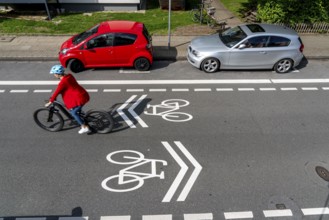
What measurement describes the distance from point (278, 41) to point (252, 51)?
3.51 feet

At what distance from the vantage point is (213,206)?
4891mm

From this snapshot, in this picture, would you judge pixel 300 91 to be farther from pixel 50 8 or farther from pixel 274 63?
pixel 50 8

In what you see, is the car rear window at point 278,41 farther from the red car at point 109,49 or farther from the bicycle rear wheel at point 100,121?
the bicycle rear wheel at point 100,121

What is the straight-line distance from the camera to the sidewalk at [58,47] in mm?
10336

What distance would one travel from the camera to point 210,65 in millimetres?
9531

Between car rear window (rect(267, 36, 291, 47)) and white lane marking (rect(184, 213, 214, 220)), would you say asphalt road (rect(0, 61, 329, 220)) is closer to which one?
white lane marking (rect(184, 213, 214, 220))

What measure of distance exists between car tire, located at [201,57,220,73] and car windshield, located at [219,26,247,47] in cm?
77

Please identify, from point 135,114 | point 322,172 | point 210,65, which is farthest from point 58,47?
point 322,172

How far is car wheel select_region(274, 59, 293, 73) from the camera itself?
9587 millimetres

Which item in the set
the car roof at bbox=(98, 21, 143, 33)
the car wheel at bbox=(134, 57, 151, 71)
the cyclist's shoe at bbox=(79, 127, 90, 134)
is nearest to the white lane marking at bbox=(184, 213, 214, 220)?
the cyclist's shoe at bbox=(79, 127, 90, 134)

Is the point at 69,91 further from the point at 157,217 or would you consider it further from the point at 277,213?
the point at 277,213

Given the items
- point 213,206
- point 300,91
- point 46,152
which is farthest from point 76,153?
point 300,91

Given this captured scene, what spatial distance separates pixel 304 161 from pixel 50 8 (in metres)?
15.4

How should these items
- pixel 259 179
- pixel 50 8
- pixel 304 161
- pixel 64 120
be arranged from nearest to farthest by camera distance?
pixel 259 179 < pixel 304 161 < pixel 64 120 < pixel 50 8
